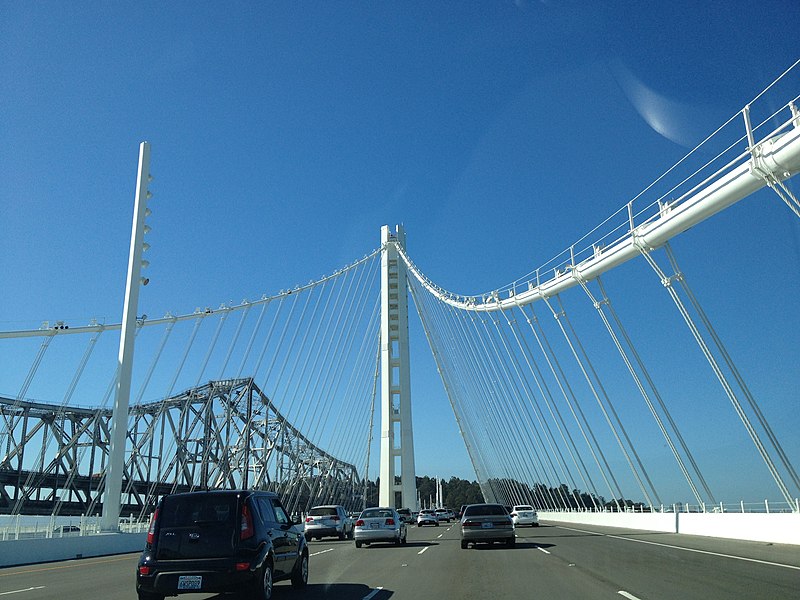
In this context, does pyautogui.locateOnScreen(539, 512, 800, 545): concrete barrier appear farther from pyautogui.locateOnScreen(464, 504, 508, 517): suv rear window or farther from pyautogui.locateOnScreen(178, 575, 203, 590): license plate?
pyautogui.locateOnScreen(178, 575, 203, 590): license plate

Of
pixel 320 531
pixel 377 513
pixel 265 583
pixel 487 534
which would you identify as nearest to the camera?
pixel 265 583

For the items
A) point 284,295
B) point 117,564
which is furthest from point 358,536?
point 284,295

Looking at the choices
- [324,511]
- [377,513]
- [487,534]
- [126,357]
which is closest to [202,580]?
[487,534]

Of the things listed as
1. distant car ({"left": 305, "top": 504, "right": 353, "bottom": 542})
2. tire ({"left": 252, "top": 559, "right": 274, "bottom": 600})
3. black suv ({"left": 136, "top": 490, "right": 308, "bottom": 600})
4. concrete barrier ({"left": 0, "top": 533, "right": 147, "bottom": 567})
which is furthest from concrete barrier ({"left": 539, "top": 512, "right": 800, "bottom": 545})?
concrete barrier ({"left": 0, "top": 533, "right": 147, "bottom": 567})

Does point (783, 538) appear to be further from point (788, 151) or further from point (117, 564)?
point (117, 564)

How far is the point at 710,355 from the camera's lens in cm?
2178

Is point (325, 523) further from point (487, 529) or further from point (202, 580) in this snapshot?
point (202, 580)

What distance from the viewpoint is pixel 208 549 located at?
1017cm

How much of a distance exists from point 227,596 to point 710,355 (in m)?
15.7

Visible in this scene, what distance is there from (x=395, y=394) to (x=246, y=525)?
43.1 meters

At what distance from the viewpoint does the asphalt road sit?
11.0 metres

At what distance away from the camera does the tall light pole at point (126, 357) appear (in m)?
28.0

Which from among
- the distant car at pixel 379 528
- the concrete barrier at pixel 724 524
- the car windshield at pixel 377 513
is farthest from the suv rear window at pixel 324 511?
the concrete barrier at pixel 724 524

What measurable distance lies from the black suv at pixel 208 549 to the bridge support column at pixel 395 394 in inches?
1628
